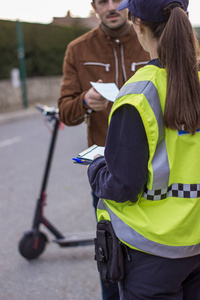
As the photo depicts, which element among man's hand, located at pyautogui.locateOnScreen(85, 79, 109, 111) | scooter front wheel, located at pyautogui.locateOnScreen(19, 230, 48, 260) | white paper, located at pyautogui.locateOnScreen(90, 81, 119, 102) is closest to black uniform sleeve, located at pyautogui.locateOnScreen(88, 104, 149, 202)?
white paper, located at pyautogui.locateOnScreen(90, 81, 119, 102)

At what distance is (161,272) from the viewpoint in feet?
4.56

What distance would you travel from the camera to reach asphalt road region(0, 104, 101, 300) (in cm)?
304

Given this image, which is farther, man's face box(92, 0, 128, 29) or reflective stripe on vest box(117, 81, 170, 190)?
man's face box(92, 0, 128, 29)

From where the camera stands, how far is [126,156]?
1.29 metres

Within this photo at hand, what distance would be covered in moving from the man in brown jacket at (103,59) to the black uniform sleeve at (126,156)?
92 cm

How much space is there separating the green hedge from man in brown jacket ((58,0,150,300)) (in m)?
11.7

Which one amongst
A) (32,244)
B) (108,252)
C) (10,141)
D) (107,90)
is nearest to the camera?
(108,252)

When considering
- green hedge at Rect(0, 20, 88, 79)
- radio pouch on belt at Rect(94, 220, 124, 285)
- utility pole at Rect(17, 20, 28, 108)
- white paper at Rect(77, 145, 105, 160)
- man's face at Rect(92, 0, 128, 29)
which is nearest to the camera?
radio pouch on belt at Rect(94, 220, 124, 285)

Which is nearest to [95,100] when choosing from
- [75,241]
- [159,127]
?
[159,127]

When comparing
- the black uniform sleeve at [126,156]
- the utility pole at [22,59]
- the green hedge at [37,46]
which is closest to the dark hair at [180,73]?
the black uniform sleeve at [126,156]

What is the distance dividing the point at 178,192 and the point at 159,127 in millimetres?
233

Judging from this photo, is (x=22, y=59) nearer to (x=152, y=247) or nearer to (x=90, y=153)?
(x=90, y=153)

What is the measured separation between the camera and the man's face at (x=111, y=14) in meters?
2.25

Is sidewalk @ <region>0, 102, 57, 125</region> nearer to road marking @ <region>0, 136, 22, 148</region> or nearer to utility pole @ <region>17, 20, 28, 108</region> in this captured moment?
utility pole @ <region>17, 20, 28, 108</region>
